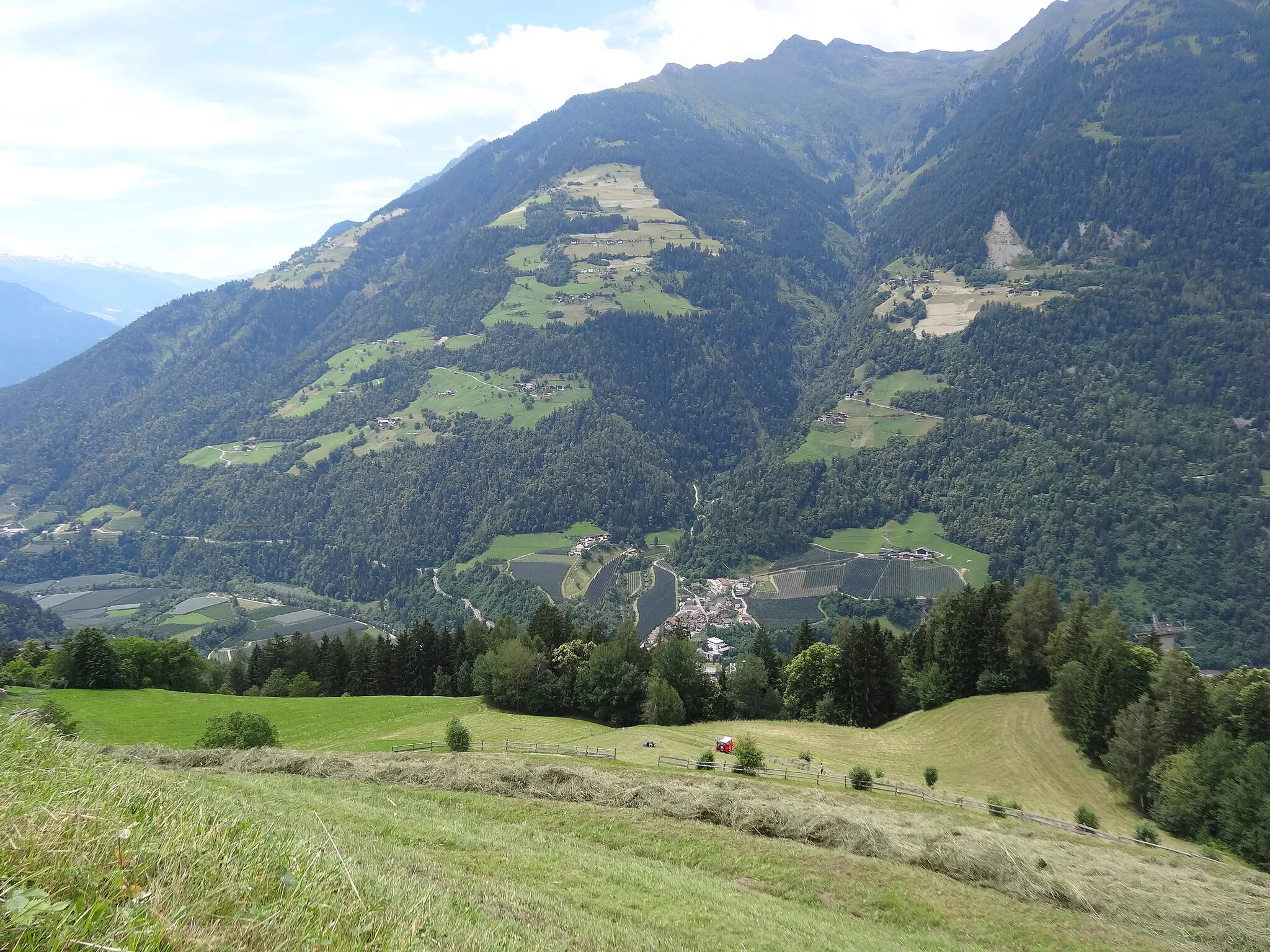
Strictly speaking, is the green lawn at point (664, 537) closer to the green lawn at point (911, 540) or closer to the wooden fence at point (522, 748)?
the green lawn at point (911, 540)

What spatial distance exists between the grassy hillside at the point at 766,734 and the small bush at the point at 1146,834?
200 cm

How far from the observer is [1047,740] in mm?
44625

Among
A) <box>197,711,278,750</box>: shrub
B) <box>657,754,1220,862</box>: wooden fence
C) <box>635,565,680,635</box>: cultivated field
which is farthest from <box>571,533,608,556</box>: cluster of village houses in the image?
<box>657,754,1220,862</box>: wooden fence

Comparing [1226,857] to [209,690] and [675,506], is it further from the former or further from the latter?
[675,506]

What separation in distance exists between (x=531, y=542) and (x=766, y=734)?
142614mm

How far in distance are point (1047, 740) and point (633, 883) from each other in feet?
136

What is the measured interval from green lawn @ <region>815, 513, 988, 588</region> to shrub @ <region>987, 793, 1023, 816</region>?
12574cm

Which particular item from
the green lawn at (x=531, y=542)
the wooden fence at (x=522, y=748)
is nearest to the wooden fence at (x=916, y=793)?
the wooden fence at (x=522, y=748)

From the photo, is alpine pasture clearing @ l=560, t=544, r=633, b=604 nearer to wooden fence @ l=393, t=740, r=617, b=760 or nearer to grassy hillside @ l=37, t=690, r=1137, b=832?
grassy hillside @ l=37, t=690, r=1137, b=832

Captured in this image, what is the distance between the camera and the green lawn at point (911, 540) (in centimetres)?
15088

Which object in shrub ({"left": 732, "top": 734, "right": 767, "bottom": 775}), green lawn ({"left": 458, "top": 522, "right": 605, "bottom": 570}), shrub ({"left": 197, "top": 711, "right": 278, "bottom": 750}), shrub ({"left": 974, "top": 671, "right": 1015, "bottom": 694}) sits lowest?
green lawn ({"left": 458, "top": 522, "right": 605, "bottom": 570})

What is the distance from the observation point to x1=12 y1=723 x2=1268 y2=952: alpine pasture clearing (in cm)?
496

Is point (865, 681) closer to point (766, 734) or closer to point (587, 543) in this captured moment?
point (766, 734)

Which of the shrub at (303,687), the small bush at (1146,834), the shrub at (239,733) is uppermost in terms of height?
the shrub at (239,733)
